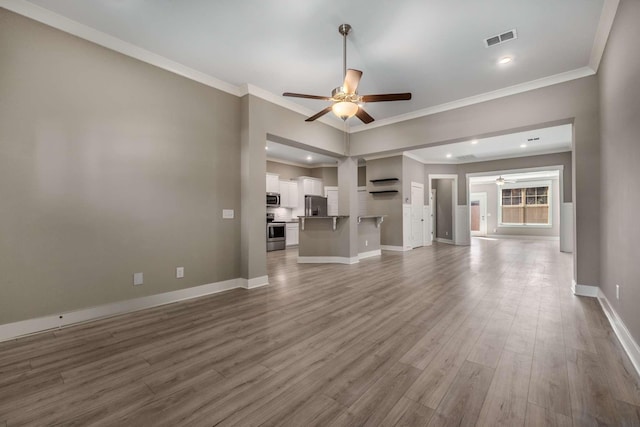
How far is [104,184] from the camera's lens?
2875 millimetres

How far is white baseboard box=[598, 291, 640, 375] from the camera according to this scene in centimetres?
188

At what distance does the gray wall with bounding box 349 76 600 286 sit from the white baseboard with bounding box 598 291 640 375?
2.62 ft

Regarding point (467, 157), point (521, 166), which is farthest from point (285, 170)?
point (521, 166)

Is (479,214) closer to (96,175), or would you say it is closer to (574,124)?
(574,124)

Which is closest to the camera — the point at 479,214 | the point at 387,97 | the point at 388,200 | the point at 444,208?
the point at 387,97

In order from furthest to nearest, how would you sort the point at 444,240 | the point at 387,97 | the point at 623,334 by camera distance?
1. the point at 444,240
2. the point at 387,97
3. the point at 623,334

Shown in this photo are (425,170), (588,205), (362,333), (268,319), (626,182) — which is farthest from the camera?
(425,170)

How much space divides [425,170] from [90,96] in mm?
8881

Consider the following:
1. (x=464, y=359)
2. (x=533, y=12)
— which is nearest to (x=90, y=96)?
(x=464, y=359)

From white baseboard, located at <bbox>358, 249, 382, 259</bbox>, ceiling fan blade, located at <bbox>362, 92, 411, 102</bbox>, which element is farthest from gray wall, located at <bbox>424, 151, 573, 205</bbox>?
ceiling fan blade, located at <bbox>362, 92, 411, 102</bbox>

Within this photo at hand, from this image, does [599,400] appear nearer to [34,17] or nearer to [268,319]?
[268,319]

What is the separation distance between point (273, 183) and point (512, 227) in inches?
424

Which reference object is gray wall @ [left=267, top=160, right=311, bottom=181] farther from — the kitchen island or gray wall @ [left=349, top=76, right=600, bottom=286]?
gray wall @ [left=349, top=76, right=600, bottom=286]

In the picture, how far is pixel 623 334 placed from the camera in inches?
86.7
